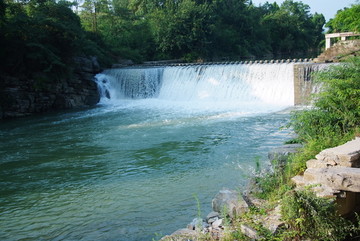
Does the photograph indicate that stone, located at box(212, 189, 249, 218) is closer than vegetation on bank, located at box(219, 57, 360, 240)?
No

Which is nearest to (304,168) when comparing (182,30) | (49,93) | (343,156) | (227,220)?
(343,156)

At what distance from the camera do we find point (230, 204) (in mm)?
4430

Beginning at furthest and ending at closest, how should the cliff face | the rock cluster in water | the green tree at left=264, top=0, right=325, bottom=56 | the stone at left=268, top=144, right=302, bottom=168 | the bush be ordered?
the green tree at left=264, top=0, right=325, bottom=56, the cliff face, the stone at left=268, top=144, right=302, bottom=168, the rock cluster in water, the bush

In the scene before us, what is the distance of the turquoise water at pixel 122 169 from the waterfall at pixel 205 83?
239 centimetres

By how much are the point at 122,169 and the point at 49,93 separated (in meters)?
10.8

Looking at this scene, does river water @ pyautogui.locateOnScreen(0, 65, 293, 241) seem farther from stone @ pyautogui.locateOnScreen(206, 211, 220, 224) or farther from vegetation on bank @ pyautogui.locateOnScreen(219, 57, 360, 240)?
vegetation on bank @ pyautogui.locateOnScreen(219, 57, 360, 240)

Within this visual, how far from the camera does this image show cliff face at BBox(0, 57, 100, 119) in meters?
15.2

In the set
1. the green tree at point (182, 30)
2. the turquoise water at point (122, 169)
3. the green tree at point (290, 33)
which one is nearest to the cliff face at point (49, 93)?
the turquoise water at point (122, 169)

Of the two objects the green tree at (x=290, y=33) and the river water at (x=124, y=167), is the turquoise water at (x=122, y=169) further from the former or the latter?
the green tree at (x=290, y=33)

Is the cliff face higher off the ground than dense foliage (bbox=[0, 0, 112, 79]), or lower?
lower

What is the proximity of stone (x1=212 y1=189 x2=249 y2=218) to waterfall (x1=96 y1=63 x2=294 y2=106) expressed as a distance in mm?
10781

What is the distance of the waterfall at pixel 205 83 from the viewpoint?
15586mm

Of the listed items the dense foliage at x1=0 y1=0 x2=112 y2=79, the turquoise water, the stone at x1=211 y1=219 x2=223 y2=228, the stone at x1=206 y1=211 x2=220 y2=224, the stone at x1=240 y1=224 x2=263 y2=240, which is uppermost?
the dense foliage at x1=0 y1=0 x2=112 y2=79

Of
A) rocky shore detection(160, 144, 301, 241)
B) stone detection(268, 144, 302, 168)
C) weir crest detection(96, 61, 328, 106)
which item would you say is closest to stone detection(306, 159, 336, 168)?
→ rocky shore detection(160, 144, 301, 241)
